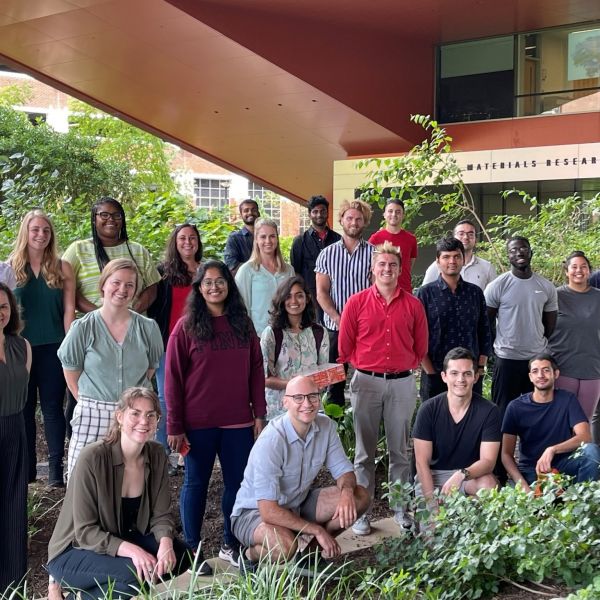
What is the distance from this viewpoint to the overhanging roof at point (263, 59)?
1582 centimetres

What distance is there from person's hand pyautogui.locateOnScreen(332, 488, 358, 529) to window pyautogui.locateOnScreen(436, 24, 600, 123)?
16357mm

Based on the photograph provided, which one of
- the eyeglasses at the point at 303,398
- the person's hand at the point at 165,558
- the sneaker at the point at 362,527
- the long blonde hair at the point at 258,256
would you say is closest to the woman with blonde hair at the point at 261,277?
the long blonde hair at the point at 258,256

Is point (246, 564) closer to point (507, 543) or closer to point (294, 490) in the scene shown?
point (294, 490)

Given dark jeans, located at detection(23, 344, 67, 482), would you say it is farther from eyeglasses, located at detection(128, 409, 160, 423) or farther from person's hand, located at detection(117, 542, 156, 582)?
person's hand, located at detection(117, 542, 156, 582)

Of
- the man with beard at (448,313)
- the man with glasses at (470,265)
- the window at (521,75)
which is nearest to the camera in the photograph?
the man with beard at (448,313)

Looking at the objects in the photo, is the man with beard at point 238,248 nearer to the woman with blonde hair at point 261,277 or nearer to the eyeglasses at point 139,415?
the woman with blonde hair at point 261,277

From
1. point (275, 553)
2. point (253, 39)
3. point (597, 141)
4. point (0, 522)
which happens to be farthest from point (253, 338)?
point (597, 141)

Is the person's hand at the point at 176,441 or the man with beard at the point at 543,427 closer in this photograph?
the person's hand at the point at 176,441

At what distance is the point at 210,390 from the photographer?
535cm

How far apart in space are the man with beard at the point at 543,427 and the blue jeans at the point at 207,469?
186 cm

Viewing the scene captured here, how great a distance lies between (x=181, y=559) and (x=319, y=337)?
6.68ft

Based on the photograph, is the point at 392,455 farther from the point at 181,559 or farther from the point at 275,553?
the point at 181,559

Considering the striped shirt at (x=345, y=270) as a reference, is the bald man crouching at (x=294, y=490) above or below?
below

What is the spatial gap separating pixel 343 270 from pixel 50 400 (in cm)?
261
